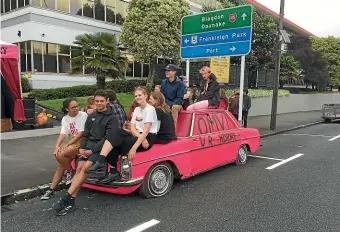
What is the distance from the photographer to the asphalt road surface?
4062 millimetres

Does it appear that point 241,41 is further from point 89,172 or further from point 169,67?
point 89,172

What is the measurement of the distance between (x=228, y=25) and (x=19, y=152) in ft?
23.9

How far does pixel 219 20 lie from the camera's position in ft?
35.7

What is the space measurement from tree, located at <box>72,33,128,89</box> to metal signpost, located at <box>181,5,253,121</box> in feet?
15.3

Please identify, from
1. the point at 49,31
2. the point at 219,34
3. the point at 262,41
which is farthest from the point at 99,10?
the point at 219,34

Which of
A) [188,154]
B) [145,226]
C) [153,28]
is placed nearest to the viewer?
[145,226]

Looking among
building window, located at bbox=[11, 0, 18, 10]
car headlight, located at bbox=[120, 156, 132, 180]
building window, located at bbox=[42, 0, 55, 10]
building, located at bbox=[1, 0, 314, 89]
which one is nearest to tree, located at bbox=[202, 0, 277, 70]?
building, located at bbox=[1, 0, 314, 89]

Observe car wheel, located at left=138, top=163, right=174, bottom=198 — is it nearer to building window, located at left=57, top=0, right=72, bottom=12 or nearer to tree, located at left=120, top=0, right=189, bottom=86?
tree, located at left=120, top=0, right=189, bottom=86

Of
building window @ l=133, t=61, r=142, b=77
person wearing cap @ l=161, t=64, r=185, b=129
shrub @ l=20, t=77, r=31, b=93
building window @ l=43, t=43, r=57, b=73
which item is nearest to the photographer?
person wearing cap @ l=161, t=64, r=185, b=129

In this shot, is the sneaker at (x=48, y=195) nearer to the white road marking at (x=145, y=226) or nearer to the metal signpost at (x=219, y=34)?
the white road marking at (x=145, y=226)

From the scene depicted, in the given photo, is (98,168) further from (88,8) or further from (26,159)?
(88,8)

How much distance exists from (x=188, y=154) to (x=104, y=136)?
159 centimetres

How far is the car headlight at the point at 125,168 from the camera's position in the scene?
15.4ft

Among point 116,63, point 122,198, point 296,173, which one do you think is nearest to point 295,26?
point 116,63
